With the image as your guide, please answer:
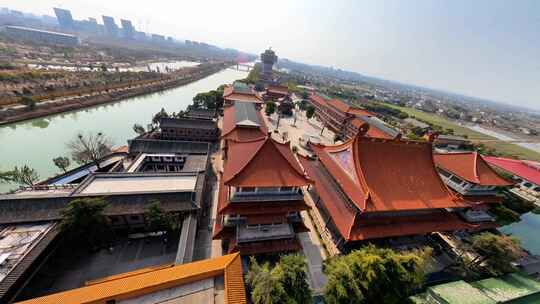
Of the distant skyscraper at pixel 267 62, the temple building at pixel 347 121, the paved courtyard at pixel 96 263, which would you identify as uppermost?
the distant skyscraper at pixel 267 62

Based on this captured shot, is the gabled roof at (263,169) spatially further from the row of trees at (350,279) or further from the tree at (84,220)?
the tree at (84,220)

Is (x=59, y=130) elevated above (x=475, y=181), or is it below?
below

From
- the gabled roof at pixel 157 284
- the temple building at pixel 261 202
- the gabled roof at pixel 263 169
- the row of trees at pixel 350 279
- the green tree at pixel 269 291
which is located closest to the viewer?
the gabled roof at pixel 157 284

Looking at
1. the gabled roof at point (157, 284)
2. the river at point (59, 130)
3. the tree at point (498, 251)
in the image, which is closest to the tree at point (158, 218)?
the gabled roof at point (157, 284)

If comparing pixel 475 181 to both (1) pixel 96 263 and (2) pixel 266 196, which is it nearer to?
(2) pixel 266 196

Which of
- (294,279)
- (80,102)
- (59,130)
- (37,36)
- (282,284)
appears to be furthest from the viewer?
(37,36)

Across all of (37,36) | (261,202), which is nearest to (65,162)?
(261,202)
